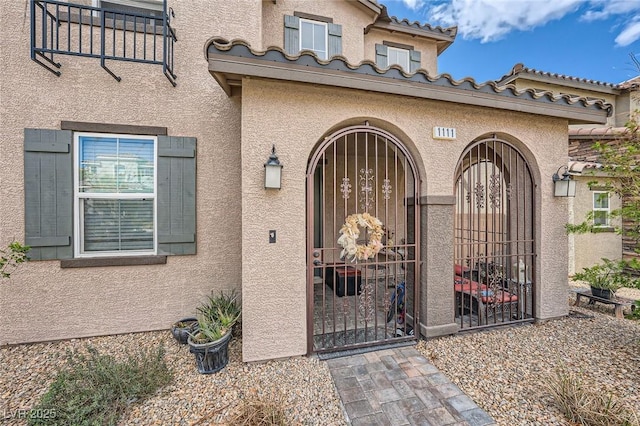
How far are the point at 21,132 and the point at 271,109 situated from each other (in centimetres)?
389

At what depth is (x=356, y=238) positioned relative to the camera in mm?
3943

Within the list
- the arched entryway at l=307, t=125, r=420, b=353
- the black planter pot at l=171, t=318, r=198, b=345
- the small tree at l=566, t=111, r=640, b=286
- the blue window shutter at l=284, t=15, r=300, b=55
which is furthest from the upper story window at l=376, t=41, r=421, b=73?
the black planter pot at l=171, t=318, r=198, b=345

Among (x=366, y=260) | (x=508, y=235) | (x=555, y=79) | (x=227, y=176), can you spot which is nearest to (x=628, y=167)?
(x=508, y=235)

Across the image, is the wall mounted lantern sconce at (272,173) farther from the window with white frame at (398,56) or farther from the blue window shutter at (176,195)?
the window with white frame at (398,56)

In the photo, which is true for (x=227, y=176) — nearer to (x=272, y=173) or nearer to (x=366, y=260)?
(x=272, y=173)

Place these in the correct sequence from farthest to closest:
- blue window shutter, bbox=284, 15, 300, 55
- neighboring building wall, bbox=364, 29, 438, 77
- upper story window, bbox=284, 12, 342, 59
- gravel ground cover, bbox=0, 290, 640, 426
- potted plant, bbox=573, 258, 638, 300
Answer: neighboring building wall, bbox=364, 29, 438, 77 < upper story window, bbox=284, 12, 342, 59 < blue window shutter, bbox=284, 15, 300, 55 < potted plant, bbox=573, 258, 638, 300 < gravel ground cover, bbox=0, 290, 640, 426

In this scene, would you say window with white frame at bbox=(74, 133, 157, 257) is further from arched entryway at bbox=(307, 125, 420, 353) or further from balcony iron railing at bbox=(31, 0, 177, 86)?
arched entryway at bbox=(307, 125, 420, 353)

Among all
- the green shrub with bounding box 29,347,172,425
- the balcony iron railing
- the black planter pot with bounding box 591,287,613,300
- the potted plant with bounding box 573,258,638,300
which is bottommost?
the green shrub with bounding box 29,347,172,425

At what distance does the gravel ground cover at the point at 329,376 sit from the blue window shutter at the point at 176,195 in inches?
60.3

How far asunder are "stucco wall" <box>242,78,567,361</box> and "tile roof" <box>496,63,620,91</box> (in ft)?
26.6

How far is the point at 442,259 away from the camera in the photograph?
13.5 ft

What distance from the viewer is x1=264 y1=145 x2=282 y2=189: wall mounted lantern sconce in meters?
3.37

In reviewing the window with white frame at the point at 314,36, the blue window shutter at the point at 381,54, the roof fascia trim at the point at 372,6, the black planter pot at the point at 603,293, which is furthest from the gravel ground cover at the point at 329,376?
the roof fascia trim at the point at 372,6

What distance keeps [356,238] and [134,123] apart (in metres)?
4.03
